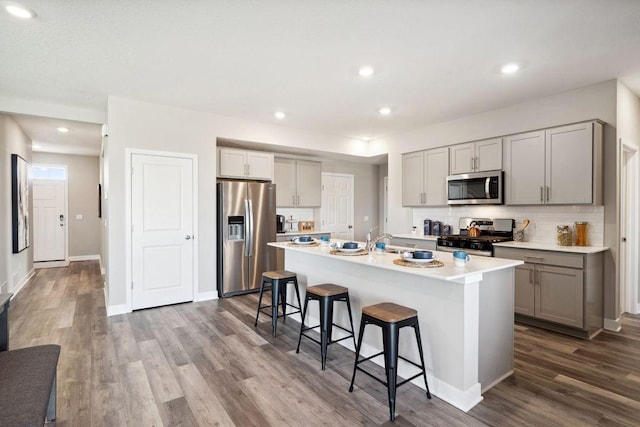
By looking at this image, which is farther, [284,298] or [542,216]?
[542,216]

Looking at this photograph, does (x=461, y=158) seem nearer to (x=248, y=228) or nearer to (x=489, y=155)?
(x=489, y=155)

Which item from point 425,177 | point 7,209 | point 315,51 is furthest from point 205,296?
point 425,177

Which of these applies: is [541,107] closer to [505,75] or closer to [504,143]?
[504,143]

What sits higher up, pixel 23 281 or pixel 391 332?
pixel 391 332

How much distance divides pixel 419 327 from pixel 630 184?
3.67 m

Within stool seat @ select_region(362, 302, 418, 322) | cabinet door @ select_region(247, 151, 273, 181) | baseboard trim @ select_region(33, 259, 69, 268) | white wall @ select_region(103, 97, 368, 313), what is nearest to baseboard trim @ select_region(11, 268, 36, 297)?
baseboard trim @ select_region(33, 259, 69, 268)

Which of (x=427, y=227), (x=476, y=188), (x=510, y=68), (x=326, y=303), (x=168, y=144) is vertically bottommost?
(x=326, y=303)

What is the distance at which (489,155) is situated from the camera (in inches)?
172

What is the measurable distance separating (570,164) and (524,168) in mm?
475

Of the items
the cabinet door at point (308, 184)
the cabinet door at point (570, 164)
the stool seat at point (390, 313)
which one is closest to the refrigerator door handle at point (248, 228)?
the cabinet door at point (308, 184)

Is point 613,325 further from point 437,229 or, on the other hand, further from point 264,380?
point 264,380

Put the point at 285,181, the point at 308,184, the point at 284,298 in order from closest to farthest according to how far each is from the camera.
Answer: the point at 284,298 → the point at 285,181 → the point at 308,184

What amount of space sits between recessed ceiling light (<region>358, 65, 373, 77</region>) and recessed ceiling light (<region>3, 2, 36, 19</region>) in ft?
8.38

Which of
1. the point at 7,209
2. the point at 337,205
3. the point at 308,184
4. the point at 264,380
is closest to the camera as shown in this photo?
the point at 264,380
